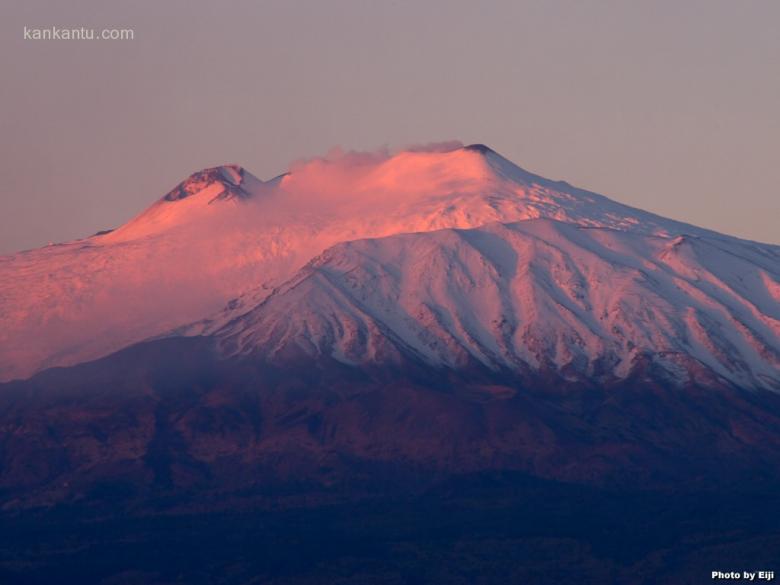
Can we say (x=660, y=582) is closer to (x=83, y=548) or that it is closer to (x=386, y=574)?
(x=386, y=574)

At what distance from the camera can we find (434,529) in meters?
195

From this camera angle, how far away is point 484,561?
18550cm

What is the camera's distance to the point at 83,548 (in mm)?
195250

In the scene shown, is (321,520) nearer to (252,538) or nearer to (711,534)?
(252,538)

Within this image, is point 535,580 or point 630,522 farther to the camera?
point 630,522

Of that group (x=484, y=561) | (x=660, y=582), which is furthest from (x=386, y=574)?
(x=660, y=582)

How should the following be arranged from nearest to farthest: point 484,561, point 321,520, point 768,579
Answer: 1. point 768,579
2. point 484,561
3. point 321,520

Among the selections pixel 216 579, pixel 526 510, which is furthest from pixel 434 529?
pixel 216 579

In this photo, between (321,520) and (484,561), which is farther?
(321,520)

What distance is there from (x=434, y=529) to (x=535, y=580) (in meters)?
18.2

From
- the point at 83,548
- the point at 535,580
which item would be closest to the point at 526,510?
the point at 535,580

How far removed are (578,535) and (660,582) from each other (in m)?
14.5

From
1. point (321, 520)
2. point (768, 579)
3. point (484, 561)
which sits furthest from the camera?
point (321, 520)

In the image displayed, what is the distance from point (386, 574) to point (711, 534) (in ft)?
87.8
